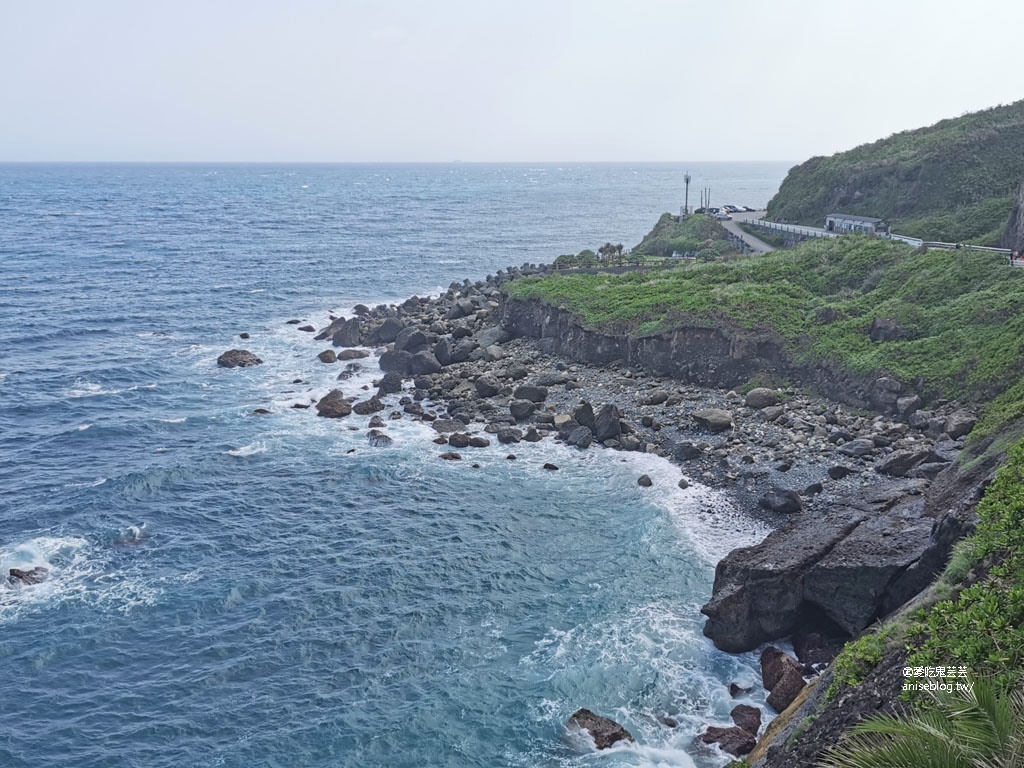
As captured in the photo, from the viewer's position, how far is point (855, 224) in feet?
232

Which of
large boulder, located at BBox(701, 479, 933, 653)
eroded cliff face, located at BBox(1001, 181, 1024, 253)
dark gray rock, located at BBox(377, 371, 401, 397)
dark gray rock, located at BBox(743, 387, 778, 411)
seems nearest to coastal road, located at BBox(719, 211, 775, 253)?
eroded cliff face, located at BBox(1001, 181, 1024, 253)

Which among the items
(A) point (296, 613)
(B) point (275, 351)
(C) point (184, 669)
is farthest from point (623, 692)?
(B) point (275, 351)

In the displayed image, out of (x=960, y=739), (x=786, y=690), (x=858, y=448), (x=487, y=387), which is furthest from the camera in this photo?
(x=487, y=387)

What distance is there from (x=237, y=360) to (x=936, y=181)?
2511 inches

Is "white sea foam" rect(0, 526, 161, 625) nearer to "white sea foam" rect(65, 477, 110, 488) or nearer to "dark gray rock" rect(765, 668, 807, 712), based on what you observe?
"white sea foam" rect(65, 477, 110, 488)

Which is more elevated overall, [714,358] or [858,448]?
[714,358]

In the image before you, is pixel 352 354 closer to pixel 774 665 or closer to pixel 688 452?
pixel 688 452

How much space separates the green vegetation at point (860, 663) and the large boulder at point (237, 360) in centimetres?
5255

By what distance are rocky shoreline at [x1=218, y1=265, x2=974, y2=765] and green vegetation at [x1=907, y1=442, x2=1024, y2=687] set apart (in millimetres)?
3734

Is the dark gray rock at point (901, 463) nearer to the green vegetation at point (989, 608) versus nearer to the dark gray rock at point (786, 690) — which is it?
the dark gray rock at point (786, 690)

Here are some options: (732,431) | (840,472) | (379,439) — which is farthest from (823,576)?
(379,439)

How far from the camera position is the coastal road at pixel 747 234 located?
76.8m

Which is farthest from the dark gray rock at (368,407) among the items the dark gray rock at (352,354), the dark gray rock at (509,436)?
the dark gray rock at (352,354)

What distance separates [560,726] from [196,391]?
4057 centimetres
